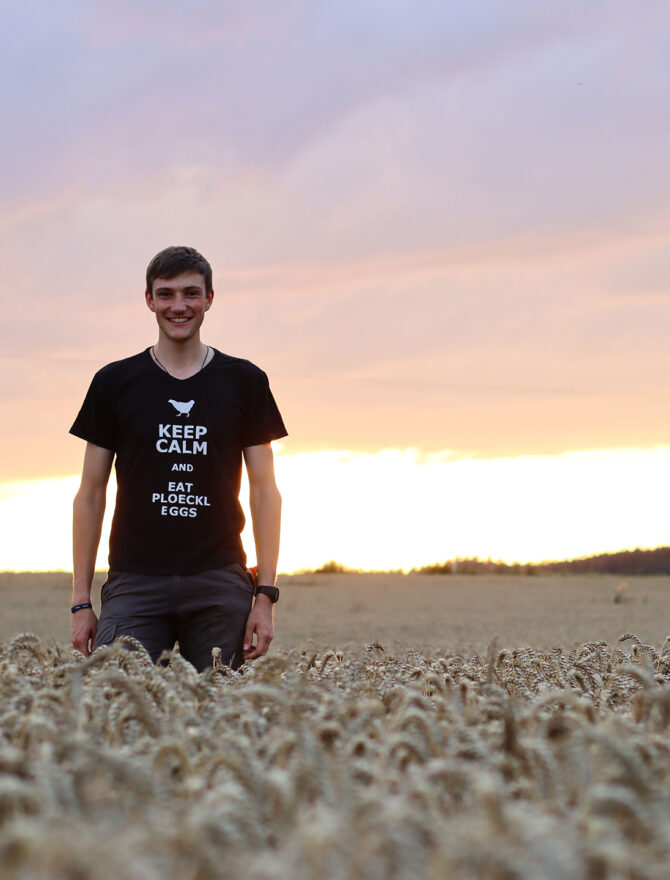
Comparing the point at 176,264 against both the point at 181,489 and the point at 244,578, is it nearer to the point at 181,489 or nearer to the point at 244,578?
the point at 181,489

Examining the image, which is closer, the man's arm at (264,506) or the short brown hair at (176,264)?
the short brown hair at (176,264)

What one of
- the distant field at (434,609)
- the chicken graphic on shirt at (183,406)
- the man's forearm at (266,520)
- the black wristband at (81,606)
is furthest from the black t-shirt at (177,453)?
the distant field at (434,609)

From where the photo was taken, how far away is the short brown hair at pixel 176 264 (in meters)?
5.46

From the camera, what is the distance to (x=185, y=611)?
5.45 metres

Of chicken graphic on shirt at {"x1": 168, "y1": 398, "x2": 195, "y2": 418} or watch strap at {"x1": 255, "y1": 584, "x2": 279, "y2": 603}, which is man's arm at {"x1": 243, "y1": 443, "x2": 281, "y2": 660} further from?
chicken graphic on shirt at {"x1": 168, "y1": 398, "x2": 195, "y2": 418}

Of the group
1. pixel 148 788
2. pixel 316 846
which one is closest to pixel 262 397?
pixel 148 788

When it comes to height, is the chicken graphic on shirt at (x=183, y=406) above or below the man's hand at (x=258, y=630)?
above

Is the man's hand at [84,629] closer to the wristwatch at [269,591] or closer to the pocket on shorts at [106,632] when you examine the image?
the pocket on shorts at [106,632]

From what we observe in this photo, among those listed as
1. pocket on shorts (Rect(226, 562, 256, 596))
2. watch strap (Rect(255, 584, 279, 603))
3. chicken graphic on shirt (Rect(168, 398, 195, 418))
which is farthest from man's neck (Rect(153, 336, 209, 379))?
watch strap (Rect(255, 584, 279, 603))

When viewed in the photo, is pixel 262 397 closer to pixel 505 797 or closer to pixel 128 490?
pixel 128 490

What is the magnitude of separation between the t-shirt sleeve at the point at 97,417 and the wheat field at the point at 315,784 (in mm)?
2046

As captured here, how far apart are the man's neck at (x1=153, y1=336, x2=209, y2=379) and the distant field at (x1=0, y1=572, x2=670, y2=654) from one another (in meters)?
3.31

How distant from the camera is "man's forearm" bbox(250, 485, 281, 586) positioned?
5742mm

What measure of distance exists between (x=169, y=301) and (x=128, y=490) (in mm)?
977
